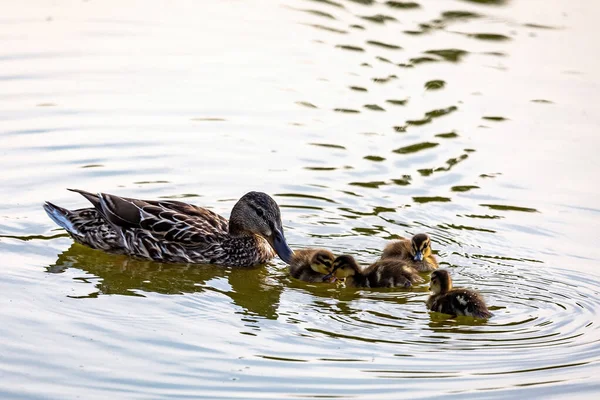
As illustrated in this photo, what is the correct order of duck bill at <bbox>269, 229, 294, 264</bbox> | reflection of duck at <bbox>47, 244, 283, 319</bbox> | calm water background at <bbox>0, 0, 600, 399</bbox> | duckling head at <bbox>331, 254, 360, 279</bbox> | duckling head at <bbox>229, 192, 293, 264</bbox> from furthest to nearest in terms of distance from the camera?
duckling head at <bbox>229, 192, 293, 264</bbox> < duck bill at <bbox>269, 229, 294, 264</bbox> < duckling head at <bbox>331, 254, 360, 279</bbox> < reflection of duck at <bbox>47, 244, 283, 319</bbox> < calm water background at <bbox>0, 0, 600, 399</bbox>

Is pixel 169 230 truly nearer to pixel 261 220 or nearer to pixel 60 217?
pixel 261 220

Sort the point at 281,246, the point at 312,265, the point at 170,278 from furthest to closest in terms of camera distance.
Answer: the point at 281,246 < the point at 170,278 < the point at 312,265

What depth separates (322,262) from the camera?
8000mm

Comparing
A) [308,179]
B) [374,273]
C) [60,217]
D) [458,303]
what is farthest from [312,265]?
[60,217]

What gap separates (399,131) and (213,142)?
1746mm

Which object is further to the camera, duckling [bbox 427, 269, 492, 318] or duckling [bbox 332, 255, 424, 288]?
duckling [bbox 332, 255, 424, 288]

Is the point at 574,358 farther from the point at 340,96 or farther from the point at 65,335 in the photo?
the point at 340,96

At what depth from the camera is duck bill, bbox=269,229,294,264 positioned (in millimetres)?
8492

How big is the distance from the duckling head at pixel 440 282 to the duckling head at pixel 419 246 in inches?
20.2

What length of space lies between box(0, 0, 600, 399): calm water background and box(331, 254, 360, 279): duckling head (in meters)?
0.13

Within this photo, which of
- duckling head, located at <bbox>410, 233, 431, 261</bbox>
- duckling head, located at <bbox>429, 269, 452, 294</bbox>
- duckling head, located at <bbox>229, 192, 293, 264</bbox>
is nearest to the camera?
duckling head, located at <bbox>429, 269, 452, 294</bbox>

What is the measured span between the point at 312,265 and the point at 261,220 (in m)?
0.80

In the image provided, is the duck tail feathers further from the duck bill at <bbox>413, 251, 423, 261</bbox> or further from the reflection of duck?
the duck bill at <bbox>413, 251, 423, 261</bbox>

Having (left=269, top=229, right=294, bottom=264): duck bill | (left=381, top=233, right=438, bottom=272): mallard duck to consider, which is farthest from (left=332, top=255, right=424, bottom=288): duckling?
(left=269, top=229, right=294, bottom=264): duck bill
